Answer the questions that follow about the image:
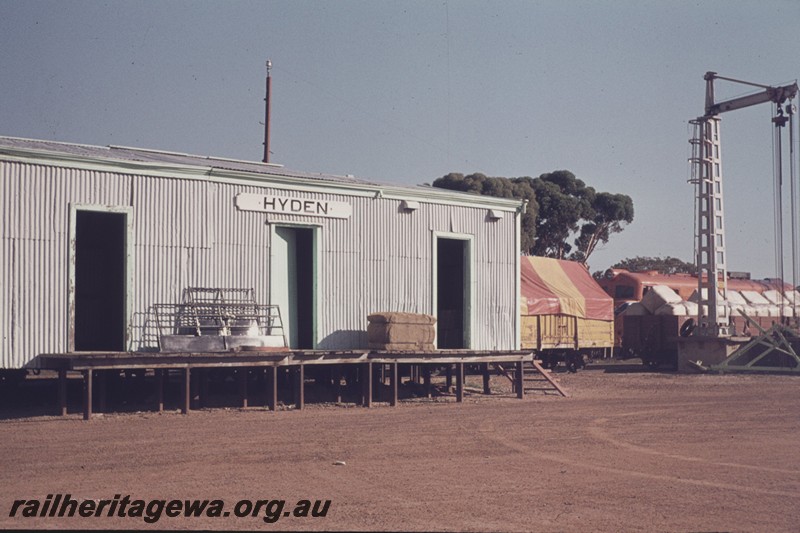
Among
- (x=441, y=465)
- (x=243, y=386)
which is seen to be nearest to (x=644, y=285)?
(x=243, y=386)

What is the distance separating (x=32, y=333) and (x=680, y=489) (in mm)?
12632

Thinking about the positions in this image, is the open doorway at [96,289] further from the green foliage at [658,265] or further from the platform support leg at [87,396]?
the green foliage at [658,265]

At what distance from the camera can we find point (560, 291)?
34.4m

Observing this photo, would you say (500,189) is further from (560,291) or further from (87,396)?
(87,396)

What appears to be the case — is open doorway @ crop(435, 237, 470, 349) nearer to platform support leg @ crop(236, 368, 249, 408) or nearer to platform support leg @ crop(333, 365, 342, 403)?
platform support leg @ crop(333, 365, 342, 403)

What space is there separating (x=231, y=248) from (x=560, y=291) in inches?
609

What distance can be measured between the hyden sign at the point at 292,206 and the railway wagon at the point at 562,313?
10996 millimetres

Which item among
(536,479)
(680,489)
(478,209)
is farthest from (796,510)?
(478,209)

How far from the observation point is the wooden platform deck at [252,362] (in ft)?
62.0

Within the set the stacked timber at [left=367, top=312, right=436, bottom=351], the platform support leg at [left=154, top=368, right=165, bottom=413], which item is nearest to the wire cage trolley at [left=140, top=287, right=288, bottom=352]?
the platform support leg at [left=154, top=368, right=165, bottom=413]

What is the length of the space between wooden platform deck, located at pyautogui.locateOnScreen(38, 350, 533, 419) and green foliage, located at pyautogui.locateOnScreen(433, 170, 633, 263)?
132ft

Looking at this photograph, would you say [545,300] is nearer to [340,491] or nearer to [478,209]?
[478,209]

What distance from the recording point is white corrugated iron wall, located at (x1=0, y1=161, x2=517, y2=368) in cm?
1914

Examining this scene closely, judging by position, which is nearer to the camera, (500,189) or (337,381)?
(337,381)
